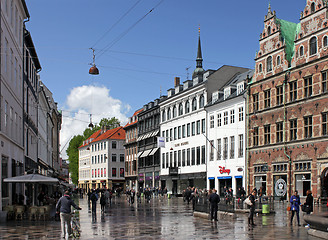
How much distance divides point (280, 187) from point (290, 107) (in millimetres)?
7717

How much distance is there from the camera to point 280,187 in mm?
44031

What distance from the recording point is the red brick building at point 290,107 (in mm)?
39812

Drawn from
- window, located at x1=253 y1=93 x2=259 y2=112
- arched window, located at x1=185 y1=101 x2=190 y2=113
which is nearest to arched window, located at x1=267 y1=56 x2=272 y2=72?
window, located at x1=253 y1=93 x2=259 y2=112

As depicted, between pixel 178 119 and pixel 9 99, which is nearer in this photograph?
pixel 9 99

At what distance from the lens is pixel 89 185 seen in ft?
374

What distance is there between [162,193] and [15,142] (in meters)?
39.0

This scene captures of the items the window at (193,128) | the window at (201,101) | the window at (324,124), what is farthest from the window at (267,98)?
the window at (193,128)

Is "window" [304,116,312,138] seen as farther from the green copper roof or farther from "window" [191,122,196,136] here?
"window" [191,122,196,136]

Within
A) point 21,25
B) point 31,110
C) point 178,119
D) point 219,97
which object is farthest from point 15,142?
point 178,119

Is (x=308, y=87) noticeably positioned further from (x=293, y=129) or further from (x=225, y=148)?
(x=225, y=148)

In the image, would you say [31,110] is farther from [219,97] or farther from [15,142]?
[219,97]

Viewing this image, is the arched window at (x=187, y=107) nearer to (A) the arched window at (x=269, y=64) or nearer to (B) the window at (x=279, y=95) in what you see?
(A) the arched window at (x=269, y=64)

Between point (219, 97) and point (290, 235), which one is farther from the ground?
point (219, 97)

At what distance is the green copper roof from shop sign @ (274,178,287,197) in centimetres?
1179
